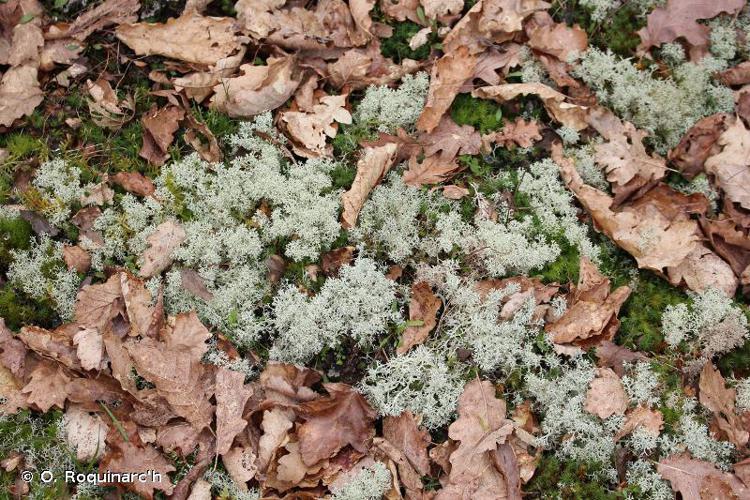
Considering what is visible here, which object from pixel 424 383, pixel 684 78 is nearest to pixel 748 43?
pixel 684 78

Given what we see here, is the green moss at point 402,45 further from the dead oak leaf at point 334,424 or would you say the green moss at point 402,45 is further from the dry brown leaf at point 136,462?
the dry brown leaf at point 136,462

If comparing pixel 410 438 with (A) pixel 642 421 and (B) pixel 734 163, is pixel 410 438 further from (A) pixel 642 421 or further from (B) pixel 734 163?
(B) pixel 734 163

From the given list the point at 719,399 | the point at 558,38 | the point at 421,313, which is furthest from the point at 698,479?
the point at 558,38

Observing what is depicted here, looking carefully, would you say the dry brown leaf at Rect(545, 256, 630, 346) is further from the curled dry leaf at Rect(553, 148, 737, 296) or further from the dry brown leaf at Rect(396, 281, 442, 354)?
the dry brown leaf at Rect(396, 281, 442, 354)

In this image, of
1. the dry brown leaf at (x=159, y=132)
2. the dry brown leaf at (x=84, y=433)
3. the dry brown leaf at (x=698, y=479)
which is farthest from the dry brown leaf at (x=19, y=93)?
the dry brown leaf at (x=698, y=479)

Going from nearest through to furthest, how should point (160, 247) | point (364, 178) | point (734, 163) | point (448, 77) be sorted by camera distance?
1. point (160, 247)
2. point (364, 178)
3. point (734, 163)
4. point (448, 77)

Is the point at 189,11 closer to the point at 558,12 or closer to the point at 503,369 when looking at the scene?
the point at 558,12

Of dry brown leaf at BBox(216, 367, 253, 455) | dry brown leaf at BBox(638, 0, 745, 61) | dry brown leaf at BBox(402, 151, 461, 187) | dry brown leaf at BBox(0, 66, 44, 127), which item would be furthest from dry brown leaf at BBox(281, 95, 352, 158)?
dry brown leaf at BBox(638, 0, 745, 61)
